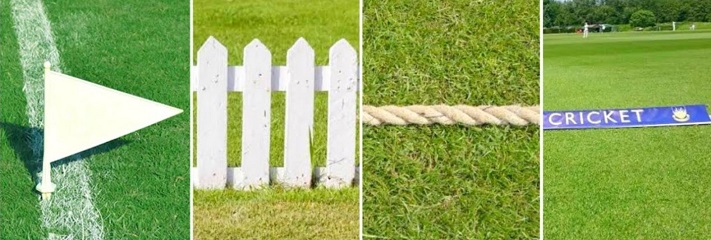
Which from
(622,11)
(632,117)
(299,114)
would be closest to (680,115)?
(632,117)

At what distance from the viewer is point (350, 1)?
9.16 ft

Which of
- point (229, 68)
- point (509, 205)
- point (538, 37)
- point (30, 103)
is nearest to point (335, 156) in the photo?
point (229, 68)

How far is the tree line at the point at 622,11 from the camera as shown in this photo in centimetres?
260

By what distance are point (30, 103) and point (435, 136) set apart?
149cm

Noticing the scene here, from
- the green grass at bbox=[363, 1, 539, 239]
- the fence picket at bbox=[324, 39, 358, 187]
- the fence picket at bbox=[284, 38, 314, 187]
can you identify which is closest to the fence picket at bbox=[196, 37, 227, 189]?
the fence picket at bbox=[284, 38, 314, 187]

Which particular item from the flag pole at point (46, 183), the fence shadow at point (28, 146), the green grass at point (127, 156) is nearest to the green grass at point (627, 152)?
the green grass at point (127, 156)

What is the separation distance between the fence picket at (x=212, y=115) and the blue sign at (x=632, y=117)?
122 cm

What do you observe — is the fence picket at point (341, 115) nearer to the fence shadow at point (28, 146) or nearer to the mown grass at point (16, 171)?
the fence shadow at point (28, 146)

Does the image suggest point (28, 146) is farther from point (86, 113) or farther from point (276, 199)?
point (276, 199)

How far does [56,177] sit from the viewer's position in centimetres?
251

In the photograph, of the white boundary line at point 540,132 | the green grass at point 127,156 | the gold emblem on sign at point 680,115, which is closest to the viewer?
the white boundary line at point 540,132

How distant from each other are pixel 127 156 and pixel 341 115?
802mm

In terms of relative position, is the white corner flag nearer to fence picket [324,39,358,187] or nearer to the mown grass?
the mown grass

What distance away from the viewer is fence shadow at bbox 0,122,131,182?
2518 millimetres
